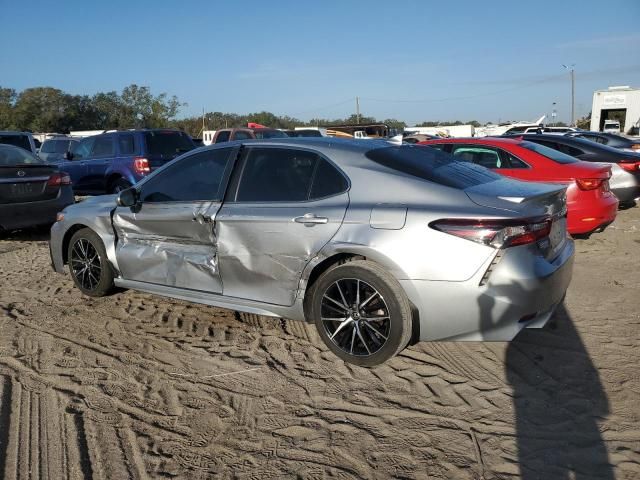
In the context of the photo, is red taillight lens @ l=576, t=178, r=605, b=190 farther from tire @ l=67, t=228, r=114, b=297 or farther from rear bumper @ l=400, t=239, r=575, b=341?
tire @ l=67, t=228, r=114, b=297

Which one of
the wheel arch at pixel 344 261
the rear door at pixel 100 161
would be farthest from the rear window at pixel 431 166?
the rear door at pixel 100 161

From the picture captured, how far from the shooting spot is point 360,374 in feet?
11.9

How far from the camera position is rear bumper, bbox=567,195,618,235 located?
638 centimetres

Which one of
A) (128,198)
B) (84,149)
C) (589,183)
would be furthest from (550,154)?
(84,149)

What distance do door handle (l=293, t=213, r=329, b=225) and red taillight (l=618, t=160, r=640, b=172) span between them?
6.84 meters

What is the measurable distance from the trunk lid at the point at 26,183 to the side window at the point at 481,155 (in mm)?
6183

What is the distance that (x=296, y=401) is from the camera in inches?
130

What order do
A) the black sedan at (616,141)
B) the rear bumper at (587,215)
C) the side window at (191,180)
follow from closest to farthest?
1. the side window at (191,180)
2. the rear bumper at (587,215)
3. the black sedan at (616,141)

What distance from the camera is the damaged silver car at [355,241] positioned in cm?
329

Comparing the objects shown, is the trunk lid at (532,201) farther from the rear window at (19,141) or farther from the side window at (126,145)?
the rear window at (19,141)

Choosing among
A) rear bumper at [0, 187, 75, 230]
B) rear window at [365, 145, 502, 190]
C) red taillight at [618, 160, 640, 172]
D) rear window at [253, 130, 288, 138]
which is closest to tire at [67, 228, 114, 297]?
rear window at [365, 145, 502, 190]

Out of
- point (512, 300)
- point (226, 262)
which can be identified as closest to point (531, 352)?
point (512, 300)

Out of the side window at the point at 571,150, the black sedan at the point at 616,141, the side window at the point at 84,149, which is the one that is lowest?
the side window at the point at 571,150

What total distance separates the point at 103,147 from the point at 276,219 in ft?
27.7
